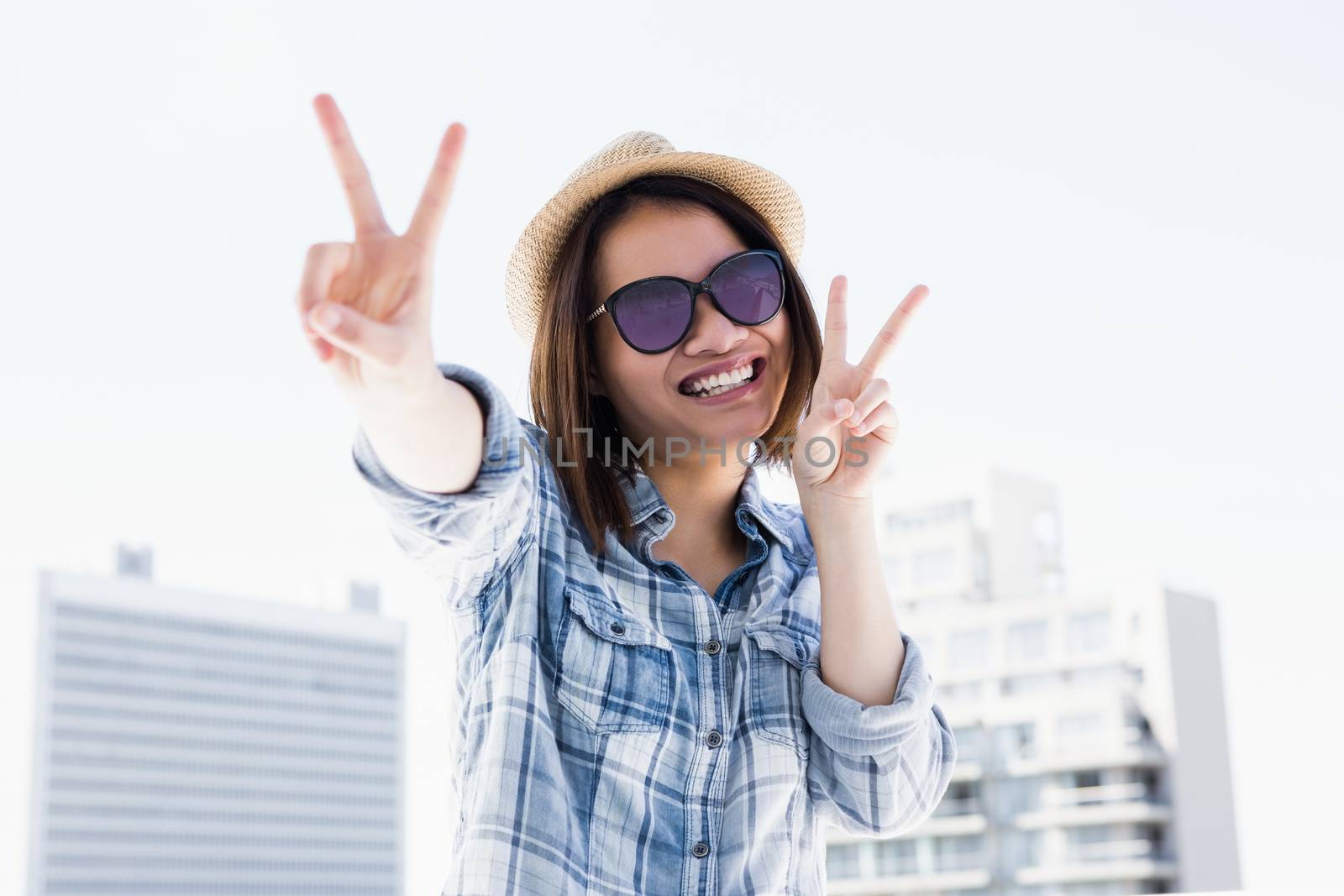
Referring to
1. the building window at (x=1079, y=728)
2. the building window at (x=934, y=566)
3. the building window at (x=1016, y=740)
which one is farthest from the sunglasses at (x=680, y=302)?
the building window at (x=934, y=566)

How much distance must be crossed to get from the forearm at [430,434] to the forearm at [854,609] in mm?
400

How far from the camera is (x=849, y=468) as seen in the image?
48.3 inches

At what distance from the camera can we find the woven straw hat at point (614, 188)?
141 cm

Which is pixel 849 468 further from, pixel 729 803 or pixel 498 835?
pixel 498 835

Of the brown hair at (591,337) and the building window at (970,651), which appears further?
the building window at (970,651)

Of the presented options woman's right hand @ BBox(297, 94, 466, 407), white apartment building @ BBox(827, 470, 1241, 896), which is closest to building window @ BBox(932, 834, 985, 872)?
white apartment building @ BBox(827, 470, 1241, 896)

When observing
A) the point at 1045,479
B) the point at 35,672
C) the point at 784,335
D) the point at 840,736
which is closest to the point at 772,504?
the point at 784,335

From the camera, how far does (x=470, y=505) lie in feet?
3.26

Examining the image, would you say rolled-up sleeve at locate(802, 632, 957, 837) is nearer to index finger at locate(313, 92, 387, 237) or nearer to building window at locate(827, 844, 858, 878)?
index finger at locate(313, 92, 387, 237)

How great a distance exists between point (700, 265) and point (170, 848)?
76.4m

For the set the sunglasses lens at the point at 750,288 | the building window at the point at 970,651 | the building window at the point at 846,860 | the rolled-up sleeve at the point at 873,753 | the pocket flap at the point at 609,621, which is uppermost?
the building window at the point at 970,651

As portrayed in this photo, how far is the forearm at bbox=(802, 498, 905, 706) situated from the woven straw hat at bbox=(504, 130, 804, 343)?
367 millimetres

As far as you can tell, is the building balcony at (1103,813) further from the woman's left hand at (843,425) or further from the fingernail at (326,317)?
the fingernail at (326,317)

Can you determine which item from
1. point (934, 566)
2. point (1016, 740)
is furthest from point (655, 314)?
point (934, 566)
